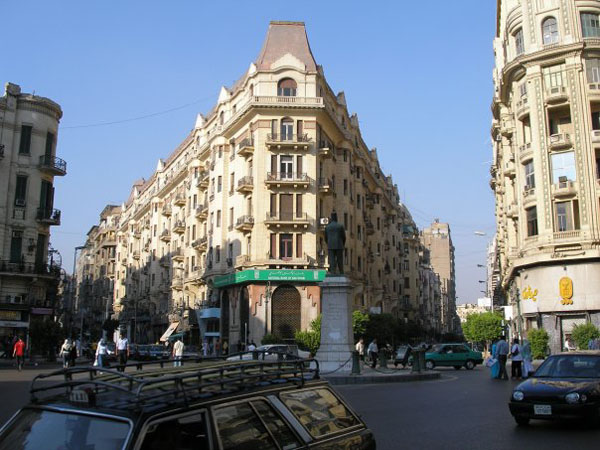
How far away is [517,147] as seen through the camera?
4228cm

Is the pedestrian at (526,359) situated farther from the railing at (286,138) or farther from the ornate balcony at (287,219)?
the railing at (286,138)

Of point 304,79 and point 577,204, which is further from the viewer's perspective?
point 304,79

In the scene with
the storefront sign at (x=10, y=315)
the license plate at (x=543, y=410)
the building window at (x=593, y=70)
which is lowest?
the license plate at (x=543, y=410)

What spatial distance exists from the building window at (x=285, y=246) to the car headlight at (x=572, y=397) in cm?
3650

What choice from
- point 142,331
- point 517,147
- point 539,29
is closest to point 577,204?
point 517,147

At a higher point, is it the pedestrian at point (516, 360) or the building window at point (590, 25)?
the building window at point (590, 25)

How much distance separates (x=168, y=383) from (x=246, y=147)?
147 ft

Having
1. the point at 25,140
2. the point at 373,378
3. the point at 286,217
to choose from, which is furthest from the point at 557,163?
the point at 25,140

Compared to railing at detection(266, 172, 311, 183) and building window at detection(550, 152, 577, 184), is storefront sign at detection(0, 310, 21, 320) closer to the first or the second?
railing at detection(266, 172, 311, 183)

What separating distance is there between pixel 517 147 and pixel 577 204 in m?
6.48

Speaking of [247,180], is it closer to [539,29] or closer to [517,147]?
[517,147]

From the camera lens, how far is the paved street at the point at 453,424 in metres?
9.49

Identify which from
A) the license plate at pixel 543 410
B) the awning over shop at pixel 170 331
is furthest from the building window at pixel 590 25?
the awning over shop at pixel 170 331

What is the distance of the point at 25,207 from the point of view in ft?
152
